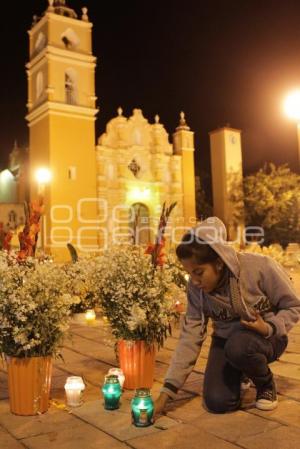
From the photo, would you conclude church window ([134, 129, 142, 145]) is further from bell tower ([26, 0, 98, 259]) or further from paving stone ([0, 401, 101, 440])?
paving stone ([0, 401, 101, 440])

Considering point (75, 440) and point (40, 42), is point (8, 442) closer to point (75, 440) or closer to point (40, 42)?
point (75, 440)

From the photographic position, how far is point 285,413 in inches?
129

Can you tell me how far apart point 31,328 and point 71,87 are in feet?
86.3

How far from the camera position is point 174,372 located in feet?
10.7

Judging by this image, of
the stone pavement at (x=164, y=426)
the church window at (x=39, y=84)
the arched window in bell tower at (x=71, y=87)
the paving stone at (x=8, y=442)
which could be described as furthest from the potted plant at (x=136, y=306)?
the church window at (x=39, y=84)

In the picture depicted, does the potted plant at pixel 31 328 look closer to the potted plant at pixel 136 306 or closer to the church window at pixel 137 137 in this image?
the potted plant at pixel 136 306

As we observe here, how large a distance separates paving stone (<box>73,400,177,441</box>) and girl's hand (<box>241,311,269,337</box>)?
752 millimetres

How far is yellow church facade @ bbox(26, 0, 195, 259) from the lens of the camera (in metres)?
26.5

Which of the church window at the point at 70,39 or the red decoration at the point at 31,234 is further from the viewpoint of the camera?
the church window at the point at 70,39

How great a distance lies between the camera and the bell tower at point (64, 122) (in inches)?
1034

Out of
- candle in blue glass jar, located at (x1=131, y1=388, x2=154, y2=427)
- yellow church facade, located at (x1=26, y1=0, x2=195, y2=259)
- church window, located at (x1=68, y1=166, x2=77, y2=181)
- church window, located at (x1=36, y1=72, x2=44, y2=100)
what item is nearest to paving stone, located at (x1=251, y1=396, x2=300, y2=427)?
candle in blue glass jar, located at (x1=131, y1=388, x2=154, y2=427)

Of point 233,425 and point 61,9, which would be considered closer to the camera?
point 233,425

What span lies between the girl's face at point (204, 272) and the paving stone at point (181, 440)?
0.84 m

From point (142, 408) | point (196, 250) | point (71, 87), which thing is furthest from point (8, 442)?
point (71, 87)
